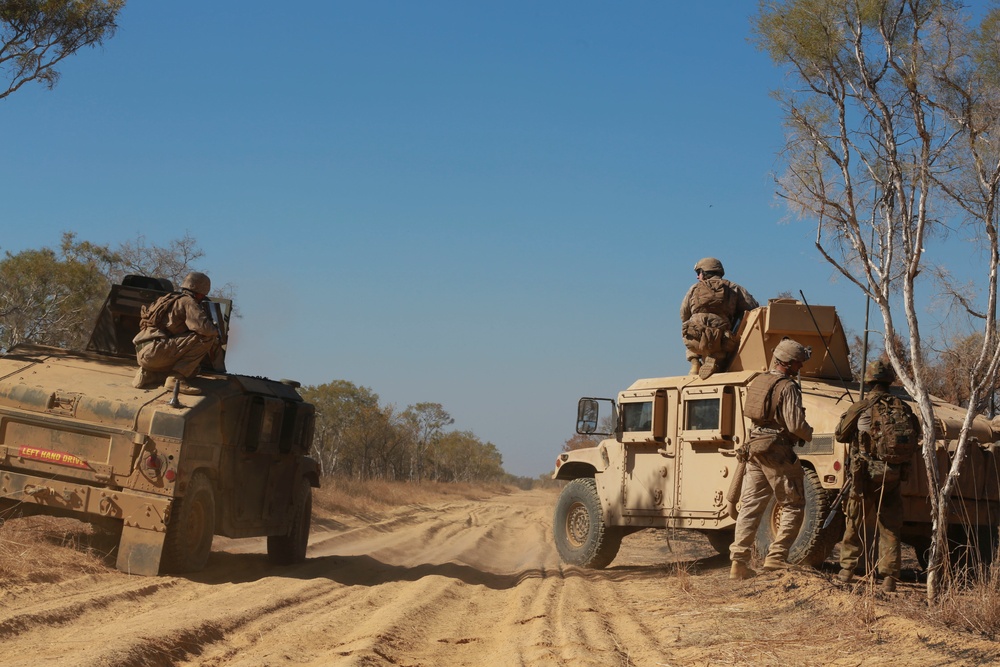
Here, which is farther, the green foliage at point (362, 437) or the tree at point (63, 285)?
the green foliage at point (362, 437)

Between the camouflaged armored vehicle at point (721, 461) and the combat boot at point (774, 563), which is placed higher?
the camouflaged armored vehicle at point (721, 461)

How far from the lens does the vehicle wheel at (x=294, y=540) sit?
11.5 meters

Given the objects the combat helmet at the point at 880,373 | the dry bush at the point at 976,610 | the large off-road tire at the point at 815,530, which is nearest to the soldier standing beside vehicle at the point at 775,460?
the combat helmet at the point at 880,373

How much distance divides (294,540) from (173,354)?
299cm

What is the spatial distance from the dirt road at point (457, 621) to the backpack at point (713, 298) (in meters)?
2.73

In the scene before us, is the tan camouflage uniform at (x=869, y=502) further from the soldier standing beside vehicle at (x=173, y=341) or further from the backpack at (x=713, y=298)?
the soldier standing beside vehicle at (x=173, y=341)

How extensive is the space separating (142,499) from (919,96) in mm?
7300

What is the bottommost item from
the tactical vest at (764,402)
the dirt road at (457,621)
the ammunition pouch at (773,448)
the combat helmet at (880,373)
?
the dirt road at (457,621)

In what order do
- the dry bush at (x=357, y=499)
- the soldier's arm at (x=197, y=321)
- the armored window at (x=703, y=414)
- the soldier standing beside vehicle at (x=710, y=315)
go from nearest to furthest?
the soldier's arm at (x=197, y=321) → the armored window at (x=703, y=414) → the soldier standing beside vehicle at (x=710, y=315) → the dry bush at (x=357, y=499)

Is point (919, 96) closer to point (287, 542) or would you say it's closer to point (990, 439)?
point (990, 439)

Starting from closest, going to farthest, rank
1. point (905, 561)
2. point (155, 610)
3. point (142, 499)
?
point (155, 610) < point (142, 499) < point (905, 561)

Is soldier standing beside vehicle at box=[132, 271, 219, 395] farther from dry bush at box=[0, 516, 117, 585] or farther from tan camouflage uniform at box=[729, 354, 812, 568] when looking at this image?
tan camouflage uniform at box=[729, 354, 812, 568]

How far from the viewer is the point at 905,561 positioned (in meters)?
12.4

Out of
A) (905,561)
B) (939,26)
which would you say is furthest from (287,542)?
(939,26)
